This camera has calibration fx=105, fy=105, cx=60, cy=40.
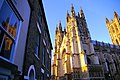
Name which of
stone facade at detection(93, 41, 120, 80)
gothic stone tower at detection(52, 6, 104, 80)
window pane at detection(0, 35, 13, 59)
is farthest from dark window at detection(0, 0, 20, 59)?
stone facade at detection(93, 41, 120, 80)

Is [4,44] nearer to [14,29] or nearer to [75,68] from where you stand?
[14,29]

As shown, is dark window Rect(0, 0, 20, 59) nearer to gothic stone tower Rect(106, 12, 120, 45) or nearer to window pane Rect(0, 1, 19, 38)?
window pane Rect(0, 1, 19, 38)

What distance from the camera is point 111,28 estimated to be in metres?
74.1

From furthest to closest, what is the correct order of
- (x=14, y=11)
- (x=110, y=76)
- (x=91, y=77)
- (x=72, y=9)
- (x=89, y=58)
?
(x=72, y=9), (x=110, y=76), (x=89, y=58), (x=91, y=77), (x=14, y=11)

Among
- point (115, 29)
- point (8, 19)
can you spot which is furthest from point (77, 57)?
point (115, 29)

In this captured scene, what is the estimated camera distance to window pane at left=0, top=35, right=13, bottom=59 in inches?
139

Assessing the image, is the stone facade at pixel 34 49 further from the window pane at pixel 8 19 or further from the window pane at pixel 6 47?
the window pane at pixel 8 19

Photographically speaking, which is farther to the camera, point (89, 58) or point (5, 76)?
point (89, 58)

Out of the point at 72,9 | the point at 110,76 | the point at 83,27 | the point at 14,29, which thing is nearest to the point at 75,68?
the point at 110,76

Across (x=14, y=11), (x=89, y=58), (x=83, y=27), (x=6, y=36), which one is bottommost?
(x=6, y=36)

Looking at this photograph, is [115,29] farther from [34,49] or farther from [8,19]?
[8,19]

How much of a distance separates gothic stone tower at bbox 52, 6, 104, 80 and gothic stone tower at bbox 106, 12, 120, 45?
115ft

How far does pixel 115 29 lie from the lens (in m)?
70.5

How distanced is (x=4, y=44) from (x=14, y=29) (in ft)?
2.67
